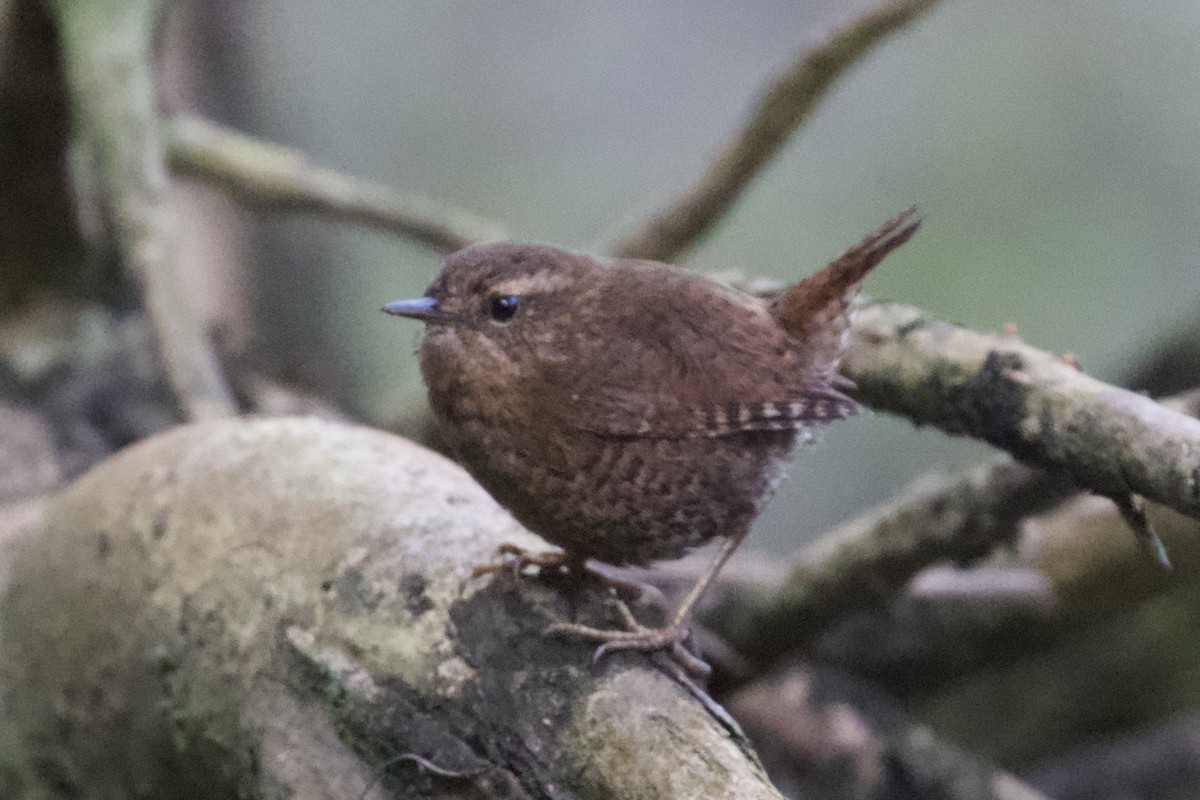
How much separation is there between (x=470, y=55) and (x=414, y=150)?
29.3 inches

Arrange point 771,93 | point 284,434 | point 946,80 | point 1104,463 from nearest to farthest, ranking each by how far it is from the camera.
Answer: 1. point 1104,463
2. point 284,434
3. point 771,93
4. point 946,80

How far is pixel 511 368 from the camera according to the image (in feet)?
6.54

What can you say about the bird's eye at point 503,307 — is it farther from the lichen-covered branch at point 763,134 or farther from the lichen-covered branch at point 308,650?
the lichen-covered branch at point 763,134

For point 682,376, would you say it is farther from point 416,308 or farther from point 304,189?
point 304,189

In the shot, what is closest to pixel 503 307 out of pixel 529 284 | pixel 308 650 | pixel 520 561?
pixel 529 284

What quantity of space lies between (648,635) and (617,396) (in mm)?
440

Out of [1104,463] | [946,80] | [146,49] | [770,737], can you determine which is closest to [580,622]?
[1104,463]

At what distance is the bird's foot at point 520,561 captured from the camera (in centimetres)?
208

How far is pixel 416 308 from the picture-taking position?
6.51ft

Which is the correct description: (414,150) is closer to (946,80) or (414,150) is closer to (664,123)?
(664,123)

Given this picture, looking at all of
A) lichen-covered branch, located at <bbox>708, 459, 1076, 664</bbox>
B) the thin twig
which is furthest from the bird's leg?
the thin twig

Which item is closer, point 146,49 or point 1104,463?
point 1104,463

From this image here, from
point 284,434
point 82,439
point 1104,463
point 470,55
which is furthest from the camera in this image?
point 470,55

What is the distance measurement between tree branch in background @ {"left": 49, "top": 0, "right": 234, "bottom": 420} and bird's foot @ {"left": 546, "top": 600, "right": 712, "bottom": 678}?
2058 mm
